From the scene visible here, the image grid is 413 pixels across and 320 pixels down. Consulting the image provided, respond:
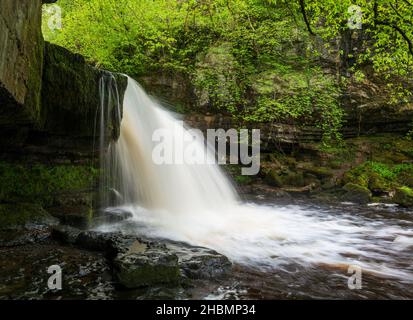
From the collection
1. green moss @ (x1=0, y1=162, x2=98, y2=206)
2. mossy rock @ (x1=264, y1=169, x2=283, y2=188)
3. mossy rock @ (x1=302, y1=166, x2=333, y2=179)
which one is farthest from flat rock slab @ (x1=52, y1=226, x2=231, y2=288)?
mossy rock @ (x1=302, y1=166, x2=333, y2=179)

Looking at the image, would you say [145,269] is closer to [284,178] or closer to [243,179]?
[243,179]

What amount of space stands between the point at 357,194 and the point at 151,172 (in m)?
7.28

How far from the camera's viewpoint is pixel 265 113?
13391 millimetres

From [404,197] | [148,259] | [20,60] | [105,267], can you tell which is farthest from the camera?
[404,197]

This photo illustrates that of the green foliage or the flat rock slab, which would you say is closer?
the flat rock slab

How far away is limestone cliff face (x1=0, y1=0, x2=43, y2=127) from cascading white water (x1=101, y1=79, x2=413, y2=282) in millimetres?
3146

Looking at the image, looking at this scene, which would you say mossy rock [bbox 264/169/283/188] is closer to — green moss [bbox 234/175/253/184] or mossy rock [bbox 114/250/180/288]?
green moss [bbox 234/175/253/184]

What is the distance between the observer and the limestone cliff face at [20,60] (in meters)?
3.33

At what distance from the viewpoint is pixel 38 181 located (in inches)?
275

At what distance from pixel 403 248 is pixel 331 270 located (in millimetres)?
2365

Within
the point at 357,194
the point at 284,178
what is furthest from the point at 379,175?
the point at 284,178

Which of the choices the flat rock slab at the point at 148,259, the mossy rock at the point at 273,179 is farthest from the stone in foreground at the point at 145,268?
the mossy rock at the point at 273,179

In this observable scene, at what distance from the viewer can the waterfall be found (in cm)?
909
